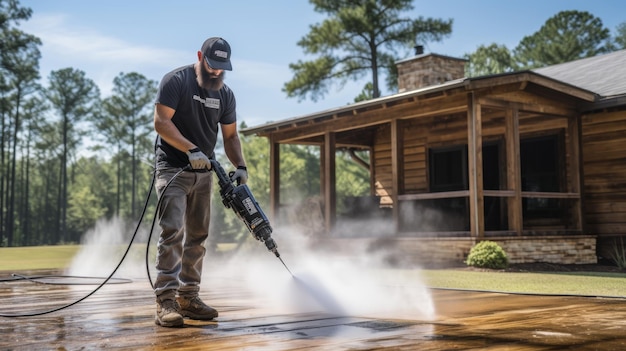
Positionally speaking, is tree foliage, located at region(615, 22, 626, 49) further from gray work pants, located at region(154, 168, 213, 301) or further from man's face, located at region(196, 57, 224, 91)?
gray work pants, located at region(154, 168, 213, 301)

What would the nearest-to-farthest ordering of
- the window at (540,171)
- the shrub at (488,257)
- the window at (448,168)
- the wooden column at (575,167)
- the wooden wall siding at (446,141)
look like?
the shrub at (488,257), the wooden column at (575,167), the wooden wall siding at (446,141), the window at (540,171), the window at (448,168)

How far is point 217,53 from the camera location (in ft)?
13.4

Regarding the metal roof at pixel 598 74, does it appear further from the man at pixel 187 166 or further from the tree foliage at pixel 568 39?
the tree foliage at pixel 568 39

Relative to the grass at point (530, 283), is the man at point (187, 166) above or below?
above

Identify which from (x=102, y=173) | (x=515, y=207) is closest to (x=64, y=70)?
(x=102, y=173)

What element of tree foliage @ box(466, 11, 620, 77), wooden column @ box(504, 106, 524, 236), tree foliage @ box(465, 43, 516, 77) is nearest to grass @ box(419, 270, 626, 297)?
wooden column @ box(504, 106, 524, 236)

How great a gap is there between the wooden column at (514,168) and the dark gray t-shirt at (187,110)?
755 centimetres

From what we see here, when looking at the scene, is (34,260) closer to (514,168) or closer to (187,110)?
(514,168)

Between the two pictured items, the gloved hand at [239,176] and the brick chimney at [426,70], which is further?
the brick chimney at [426,70]

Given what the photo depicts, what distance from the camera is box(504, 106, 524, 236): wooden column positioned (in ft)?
35.4

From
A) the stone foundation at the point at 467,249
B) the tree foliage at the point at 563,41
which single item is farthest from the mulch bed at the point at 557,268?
the tree foliage at the point at 563,41

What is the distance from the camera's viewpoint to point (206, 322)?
3881 millimetres

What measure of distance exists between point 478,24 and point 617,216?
41.4 m

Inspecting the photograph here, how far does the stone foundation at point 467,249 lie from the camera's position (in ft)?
34.9
